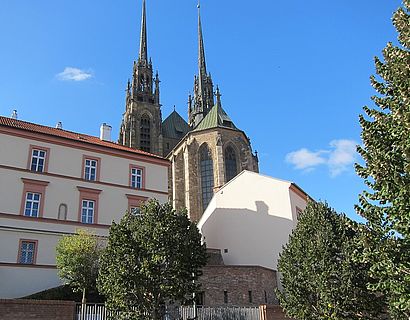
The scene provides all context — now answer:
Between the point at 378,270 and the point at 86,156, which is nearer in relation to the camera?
the point at 378,270

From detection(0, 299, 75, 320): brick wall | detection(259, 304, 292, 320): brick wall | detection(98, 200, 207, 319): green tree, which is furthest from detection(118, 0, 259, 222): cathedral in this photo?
detection(0, 299, 75, 320): brick wall

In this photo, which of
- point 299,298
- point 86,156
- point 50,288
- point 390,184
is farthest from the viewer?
point 86,156

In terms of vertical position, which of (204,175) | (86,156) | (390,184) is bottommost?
(390,184)

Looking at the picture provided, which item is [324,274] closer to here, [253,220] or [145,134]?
[253,220]

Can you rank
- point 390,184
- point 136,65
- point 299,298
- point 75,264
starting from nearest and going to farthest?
point 390,184, point 299,298, point 75,264, point 136,65

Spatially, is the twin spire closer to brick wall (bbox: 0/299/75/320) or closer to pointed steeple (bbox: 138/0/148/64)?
pointed steeple (bbox: 138/0/148/64)

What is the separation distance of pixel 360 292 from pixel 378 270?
4996 millimetres

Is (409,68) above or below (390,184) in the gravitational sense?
above

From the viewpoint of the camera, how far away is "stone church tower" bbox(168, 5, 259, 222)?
48531 mm

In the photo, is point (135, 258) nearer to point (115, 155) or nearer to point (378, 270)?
point (378, 270)

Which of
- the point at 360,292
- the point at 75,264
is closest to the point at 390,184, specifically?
the point at 360,292

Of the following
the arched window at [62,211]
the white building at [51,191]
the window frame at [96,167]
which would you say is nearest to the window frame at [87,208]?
the white building at [51,191]

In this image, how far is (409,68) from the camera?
8.76m

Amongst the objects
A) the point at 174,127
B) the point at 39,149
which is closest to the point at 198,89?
the point at 174,127
